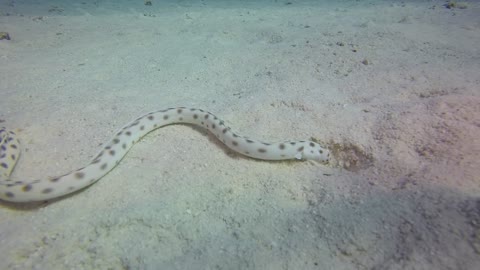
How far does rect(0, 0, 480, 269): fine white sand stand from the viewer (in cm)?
238

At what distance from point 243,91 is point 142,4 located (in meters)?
10.9

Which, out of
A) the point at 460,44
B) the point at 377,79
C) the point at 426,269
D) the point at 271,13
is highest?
the point at 271,13

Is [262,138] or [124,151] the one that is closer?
[124,151]

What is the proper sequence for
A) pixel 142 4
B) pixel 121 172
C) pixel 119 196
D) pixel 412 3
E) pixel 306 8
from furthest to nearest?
pixel 142 4 < pixel 306 8 < pixel 412 3 < pixel 121 172 < pixel 119 196

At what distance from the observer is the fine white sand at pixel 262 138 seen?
2375 mm

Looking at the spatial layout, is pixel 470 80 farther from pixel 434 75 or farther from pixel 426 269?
pixel 426 269

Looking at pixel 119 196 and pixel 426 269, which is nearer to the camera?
pixel 426 269

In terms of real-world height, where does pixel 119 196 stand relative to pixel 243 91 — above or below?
below

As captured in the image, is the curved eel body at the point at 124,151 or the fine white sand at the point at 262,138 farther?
the curved eel body at the point at 124,151

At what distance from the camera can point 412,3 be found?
405 inches

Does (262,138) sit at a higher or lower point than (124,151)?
higher

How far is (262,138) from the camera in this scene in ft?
13.1

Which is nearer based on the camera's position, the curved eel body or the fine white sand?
the fine white sand

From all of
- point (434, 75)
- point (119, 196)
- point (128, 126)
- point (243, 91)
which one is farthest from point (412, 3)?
point (119, 196)
